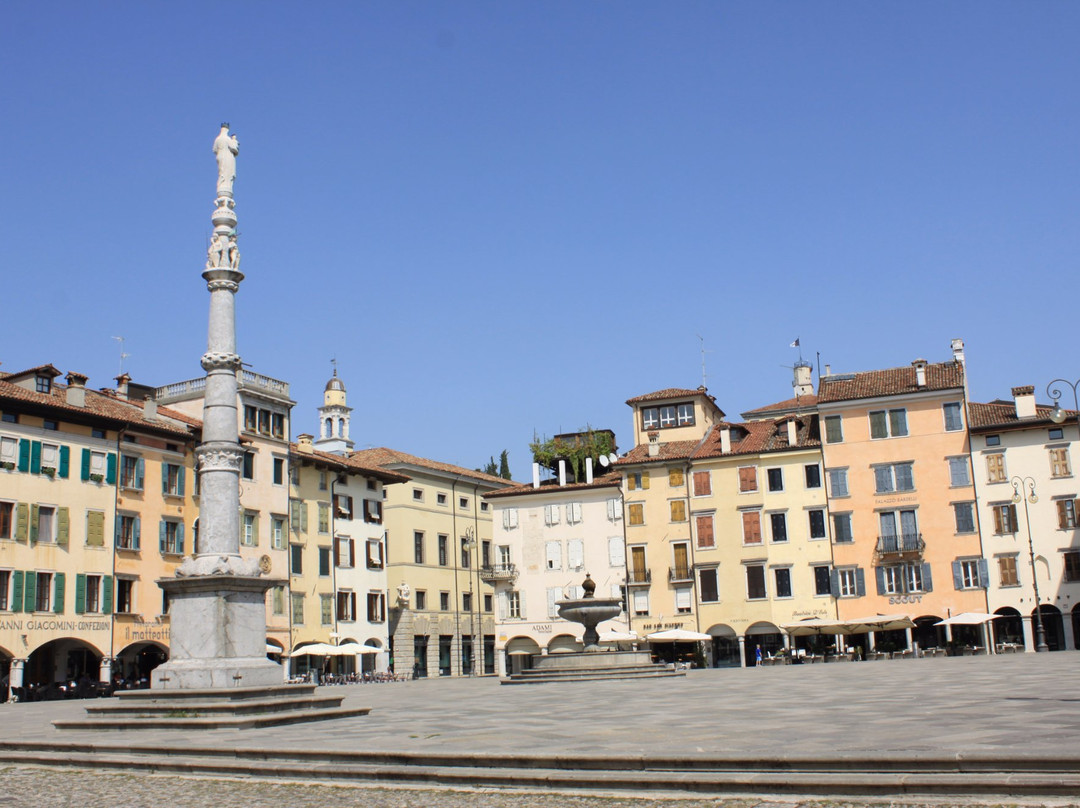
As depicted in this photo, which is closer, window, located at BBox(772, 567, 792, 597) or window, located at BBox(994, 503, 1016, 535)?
window, located at BBox(994, 503, 1016, 535)

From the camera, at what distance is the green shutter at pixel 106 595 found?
147 ft

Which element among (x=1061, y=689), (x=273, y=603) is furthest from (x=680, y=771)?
(x=273, y=603)

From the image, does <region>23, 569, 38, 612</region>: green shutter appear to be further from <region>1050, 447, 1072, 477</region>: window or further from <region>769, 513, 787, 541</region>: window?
<region>1050, 447, 1072, 477</region>: window

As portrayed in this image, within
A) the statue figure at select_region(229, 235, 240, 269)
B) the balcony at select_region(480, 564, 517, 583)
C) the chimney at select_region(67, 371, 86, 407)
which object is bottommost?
the balcony at select_region(480, 564, 517, 583)

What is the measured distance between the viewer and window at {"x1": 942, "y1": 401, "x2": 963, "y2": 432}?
55750mm

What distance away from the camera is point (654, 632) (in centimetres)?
5994

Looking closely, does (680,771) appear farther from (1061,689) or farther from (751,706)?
(1061,689)

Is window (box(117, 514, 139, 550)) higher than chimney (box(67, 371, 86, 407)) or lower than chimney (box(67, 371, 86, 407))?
lower

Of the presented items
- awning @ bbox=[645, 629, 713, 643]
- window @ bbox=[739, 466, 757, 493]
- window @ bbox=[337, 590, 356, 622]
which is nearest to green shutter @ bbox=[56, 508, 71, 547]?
window @ bbox=[337, 590, 356, 622]

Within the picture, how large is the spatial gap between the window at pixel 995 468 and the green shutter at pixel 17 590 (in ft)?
141

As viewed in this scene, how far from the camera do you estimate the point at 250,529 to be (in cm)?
5244

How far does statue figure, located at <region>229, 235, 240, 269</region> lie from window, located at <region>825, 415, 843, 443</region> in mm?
40727

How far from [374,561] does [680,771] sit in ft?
173

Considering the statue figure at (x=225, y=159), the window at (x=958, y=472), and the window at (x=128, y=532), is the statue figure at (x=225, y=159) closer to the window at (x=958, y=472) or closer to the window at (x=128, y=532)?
the window at (x=128, y=532)
